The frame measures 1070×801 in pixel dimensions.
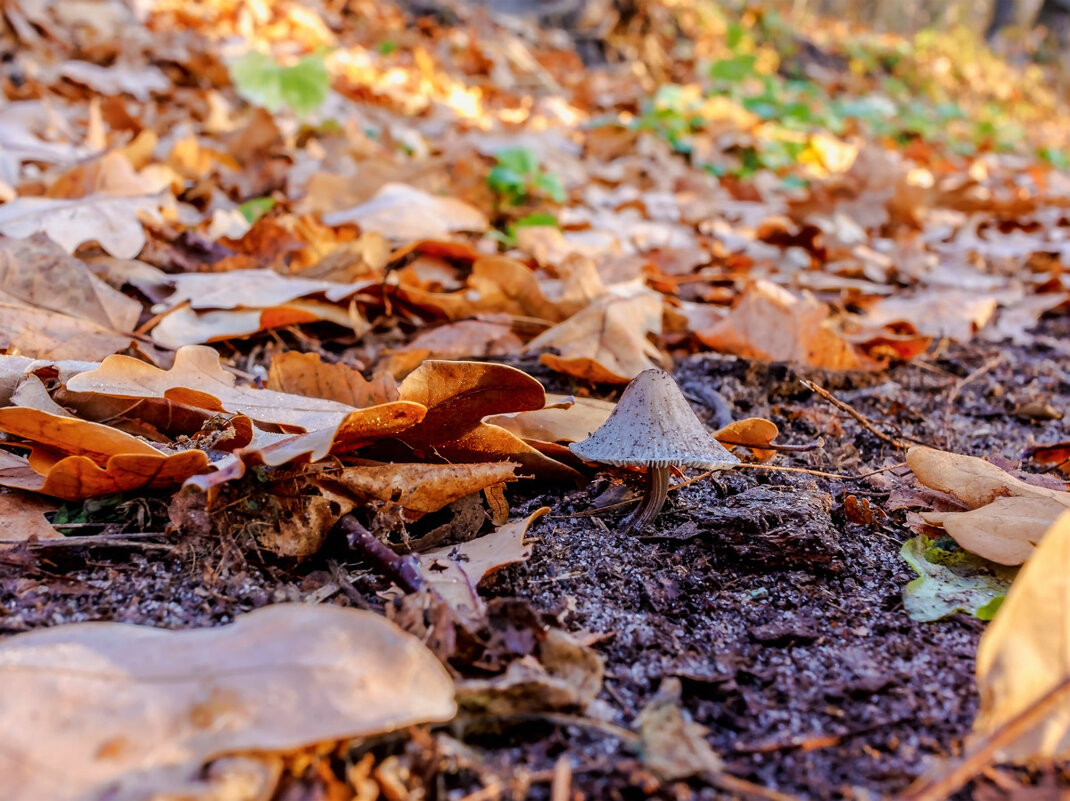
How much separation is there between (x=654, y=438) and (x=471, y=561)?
0.31 meters

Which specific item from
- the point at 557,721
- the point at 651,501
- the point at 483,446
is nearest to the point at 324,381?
the point at 483,446

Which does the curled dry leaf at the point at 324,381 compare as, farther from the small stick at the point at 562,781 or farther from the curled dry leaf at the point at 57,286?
the small stick at the point at 562,781

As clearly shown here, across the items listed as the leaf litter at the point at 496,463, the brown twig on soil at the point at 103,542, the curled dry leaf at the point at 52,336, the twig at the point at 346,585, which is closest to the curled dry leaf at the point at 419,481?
the leaf litter at the point at 496,463

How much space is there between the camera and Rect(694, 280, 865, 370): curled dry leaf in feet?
6.99

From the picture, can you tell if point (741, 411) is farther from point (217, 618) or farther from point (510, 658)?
point (217, 618)

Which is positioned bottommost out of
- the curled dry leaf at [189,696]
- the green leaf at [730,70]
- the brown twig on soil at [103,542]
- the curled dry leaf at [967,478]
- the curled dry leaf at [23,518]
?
the curled dry leaf at [23,518]

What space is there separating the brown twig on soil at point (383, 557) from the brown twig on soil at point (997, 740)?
1.95 ft

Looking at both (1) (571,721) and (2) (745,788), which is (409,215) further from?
(2) (745,788)

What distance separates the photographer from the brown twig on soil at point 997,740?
733 millimetres

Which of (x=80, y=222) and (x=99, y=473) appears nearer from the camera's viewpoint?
(x=99, y=473)

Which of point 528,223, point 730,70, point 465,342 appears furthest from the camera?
point 730,70

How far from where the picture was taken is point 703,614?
113cm

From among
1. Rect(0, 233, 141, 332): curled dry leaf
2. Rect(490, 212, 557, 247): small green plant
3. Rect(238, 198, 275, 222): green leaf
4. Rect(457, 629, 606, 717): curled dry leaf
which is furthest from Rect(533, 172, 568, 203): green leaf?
Rect(457, 629, 606, 717): curled dry leaf

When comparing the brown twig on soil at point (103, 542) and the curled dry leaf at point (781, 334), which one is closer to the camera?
the brown twig on soil at point (103, 542)
